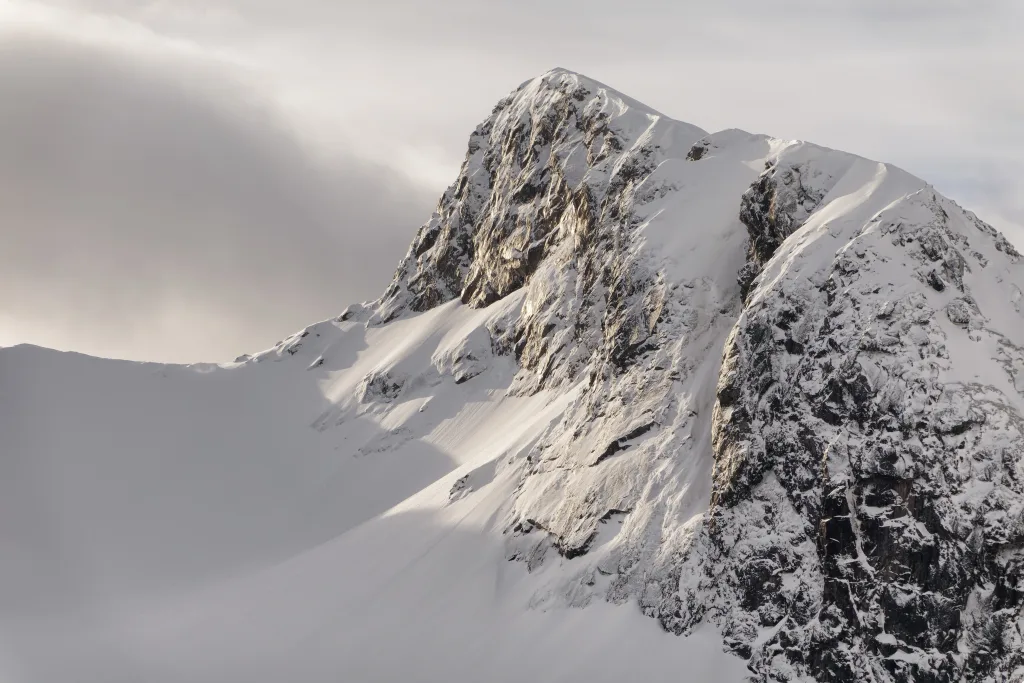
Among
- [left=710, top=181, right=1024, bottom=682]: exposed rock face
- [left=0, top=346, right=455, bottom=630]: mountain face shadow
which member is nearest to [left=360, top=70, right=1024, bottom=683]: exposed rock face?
[left=710, top=181, right=1024, bottom=682]: exposed rock face

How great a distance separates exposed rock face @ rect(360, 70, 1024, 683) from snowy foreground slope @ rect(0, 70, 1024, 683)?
0.61ft

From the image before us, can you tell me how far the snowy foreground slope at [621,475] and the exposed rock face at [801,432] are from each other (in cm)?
19

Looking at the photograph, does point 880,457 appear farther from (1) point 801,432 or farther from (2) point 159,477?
(2) point 159,477

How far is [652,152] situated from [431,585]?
145 feet

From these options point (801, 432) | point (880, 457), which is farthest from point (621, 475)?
point (880, 457)

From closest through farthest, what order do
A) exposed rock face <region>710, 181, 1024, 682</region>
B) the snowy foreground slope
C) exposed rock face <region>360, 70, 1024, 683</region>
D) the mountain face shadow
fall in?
exposed rock face <region>710, 181, 1024, 682</region>, exposed rock face <region>360, 70, 1024, 683</region>, the snowy foreground slope, the mountain face shadow

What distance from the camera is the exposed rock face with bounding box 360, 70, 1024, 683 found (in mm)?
58531

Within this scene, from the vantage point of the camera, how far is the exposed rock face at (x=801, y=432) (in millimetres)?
58531

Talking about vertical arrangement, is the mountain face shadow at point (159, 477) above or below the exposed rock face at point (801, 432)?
above

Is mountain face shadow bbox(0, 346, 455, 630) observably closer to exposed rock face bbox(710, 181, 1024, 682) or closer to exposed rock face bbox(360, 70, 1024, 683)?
exposed rock face bbox(360, 70, 1024, 683)

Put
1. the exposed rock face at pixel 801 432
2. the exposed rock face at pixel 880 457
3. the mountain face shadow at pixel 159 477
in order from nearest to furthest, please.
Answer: the exposed rock face at pixel 880 457, the exposed rock face at pixel 801 432, the mountain face shadow at pixel 159 477

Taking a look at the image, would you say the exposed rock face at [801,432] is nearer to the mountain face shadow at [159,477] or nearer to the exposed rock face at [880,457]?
the exposed rock face at [880,457]

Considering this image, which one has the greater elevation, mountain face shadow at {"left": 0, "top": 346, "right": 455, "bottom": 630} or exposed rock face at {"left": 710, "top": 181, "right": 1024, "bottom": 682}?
mountain face shadow at {"left": 0, "top": 346, "right": 455, "bottom": 630}

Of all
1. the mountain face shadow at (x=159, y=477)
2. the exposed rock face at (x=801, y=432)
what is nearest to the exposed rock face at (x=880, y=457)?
the exposed rock face at (x=801, y=432)
